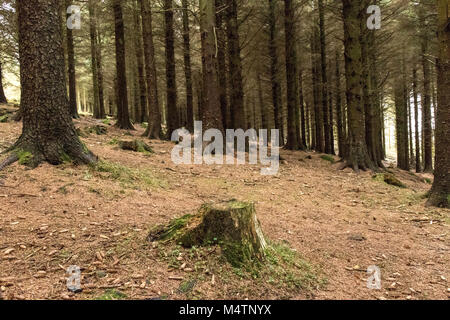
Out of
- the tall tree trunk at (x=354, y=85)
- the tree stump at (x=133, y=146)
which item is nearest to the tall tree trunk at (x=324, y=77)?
the tall tree trunk at (x=354, y=85)

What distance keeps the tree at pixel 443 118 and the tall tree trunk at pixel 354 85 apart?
3.85m

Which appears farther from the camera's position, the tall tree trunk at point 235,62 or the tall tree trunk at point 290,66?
the tall tree trunk at point 290,66

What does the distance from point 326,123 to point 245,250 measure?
16.2 metres

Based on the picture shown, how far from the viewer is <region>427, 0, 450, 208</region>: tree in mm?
6262

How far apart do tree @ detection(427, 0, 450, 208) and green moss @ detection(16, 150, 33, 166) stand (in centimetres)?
827

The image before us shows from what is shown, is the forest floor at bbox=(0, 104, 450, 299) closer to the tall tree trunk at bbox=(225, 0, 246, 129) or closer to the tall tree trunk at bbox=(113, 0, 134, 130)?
the tall tree trunk at bbox=(225, 0, 246, 129)

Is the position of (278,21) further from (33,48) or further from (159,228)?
(159,228)

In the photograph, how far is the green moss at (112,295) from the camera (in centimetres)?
250

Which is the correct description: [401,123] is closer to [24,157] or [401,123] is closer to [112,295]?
[24,157]

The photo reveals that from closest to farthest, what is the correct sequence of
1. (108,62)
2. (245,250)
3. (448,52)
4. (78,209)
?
(245,250), (78,209), (448,52), (108,62)

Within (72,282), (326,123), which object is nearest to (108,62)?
Result: (326,123)

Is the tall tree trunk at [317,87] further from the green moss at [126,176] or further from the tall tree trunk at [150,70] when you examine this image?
the green moss at [126,176]
